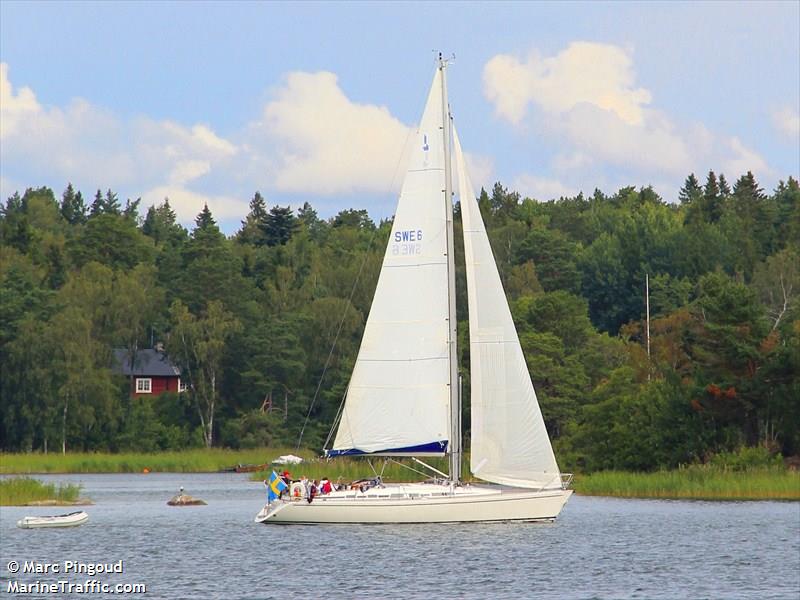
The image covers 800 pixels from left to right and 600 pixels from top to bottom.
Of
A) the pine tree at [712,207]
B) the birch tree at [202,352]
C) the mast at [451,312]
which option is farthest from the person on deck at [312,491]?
the pine tree at [712,207]

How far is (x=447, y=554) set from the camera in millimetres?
39969

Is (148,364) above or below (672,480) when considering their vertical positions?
above

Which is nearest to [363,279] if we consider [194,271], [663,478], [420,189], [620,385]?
[194,271]

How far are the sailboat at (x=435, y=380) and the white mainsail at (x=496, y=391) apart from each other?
3 cm

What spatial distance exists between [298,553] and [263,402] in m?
77.0

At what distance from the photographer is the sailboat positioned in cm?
4525

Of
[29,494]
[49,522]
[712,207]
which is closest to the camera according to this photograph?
[49,522]

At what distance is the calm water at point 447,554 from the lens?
34125 mm

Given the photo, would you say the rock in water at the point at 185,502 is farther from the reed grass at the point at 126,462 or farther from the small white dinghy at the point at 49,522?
the reed grass at the point at 126,462

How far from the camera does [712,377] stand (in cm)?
6781

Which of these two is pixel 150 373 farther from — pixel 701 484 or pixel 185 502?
pixel 701 484

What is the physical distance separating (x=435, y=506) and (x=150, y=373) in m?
82.2

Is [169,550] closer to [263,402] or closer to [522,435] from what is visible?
[522,435]

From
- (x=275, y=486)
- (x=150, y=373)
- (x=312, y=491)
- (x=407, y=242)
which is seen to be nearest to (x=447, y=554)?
(x=312, y=491)
